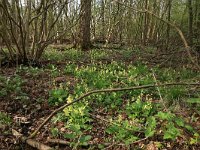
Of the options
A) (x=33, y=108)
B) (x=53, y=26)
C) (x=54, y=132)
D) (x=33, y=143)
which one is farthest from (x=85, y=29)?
(x=33, y=143)

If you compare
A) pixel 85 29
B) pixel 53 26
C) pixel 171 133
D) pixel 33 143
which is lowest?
pixel 33 143

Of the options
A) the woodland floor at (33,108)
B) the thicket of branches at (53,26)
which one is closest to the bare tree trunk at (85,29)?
the thicket of branches at (53,26)

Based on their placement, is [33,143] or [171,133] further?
[33,143]

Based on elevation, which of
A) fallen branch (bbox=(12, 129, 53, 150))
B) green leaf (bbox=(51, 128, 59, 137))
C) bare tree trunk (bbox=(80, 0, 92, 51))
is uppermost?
bare tree trunk (bbox=(80, 0, 92, 51))

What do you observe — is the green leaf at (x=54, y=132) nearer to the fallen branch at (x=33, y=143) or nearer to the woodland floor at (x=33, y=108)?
the woodland floor at (x=33, y=108)

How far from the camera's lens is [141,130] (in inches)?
167

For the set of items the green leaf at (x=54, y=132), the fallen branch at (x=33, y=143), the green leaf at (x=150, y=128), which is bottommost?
the fallen branch at (x=33, y=143)

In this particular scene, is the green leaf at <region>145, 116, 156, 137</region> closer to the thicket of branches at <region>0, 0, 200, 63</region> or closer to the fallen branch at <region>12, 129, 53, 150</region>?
the fallen branch at <region>12, 129, 53, 150</region>

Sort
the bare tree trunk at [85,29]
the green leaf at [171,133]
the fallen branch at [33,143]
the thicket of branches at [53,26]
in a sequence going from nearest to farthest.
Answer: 1. the green leaf at [171,133]
2. the fallen branch at [33,143]
3. the thicket of branches at [53,26]
4. the bare tree trunk at [85,29]

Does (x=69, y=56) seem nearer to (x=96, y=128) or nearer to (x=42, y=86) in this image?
(x=42, y=86)

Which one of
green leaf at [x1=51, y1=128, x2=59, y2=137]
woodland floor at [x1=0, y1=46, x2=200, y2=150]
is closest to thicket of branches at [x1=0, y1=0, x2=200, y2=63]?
woodland floor at [x1=0, y1=46, x2=200, y2=150]

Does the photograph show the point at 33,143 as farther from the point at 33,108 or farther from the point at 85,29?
the point at 85,29

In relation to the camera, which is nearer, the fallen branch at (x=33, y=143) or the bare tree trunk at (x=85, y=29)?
the fallen branch at (x=33, y=143)

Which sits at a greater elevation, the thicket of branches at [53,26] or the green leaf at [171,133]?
the thicket of branches at [53,26]
